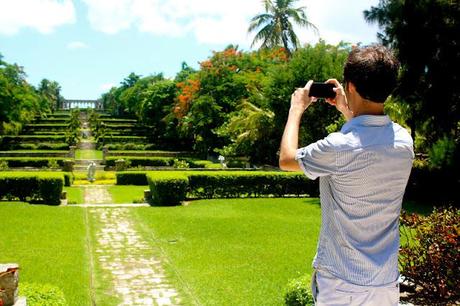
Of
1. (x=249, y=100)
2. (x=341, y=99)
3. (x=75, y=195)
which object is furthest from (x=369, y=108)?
(x=249, y=100)

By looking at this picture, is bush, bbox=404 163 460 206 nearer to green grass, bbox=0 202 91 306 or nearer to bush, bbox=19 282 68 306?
green grass, bbox=0 202 91 306

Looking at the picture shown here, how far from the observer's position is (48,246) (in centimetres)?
991

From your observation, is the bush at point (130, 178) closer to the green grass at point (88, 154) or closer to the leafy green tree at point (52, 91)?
the green grass at point (88, 154)

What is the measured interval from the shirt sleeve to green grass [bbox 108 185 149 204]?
15728 millimetres

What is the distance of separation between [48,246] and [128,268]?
7.43ft

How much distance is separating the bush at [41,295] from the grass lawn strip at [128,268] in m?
1.91

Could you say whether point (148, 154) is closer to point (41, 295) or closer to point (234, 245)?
point (234, 245)

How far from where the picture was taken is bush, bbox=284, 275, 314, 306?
515cm

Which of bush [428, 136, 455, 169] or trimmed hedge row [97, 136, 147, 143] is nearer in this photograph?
bush [428, 136, 455, 169]

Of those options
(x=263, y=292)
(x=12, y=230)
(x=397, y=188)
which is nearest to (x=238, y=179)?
(x=12, y=230)

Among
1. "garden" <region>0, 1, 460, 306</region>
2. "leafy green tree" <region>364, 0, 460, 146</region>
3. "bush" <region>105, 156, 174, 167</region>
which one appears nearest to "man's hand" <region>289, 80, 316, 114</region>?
"garden" <region>0, 1, 460, 306</region>

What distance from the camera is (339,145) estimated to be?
6.40 ft

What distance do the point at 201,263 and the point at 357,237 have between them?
22.6 feet

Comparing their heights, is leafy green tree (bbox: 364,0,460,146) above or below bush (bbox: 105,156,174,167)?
above
